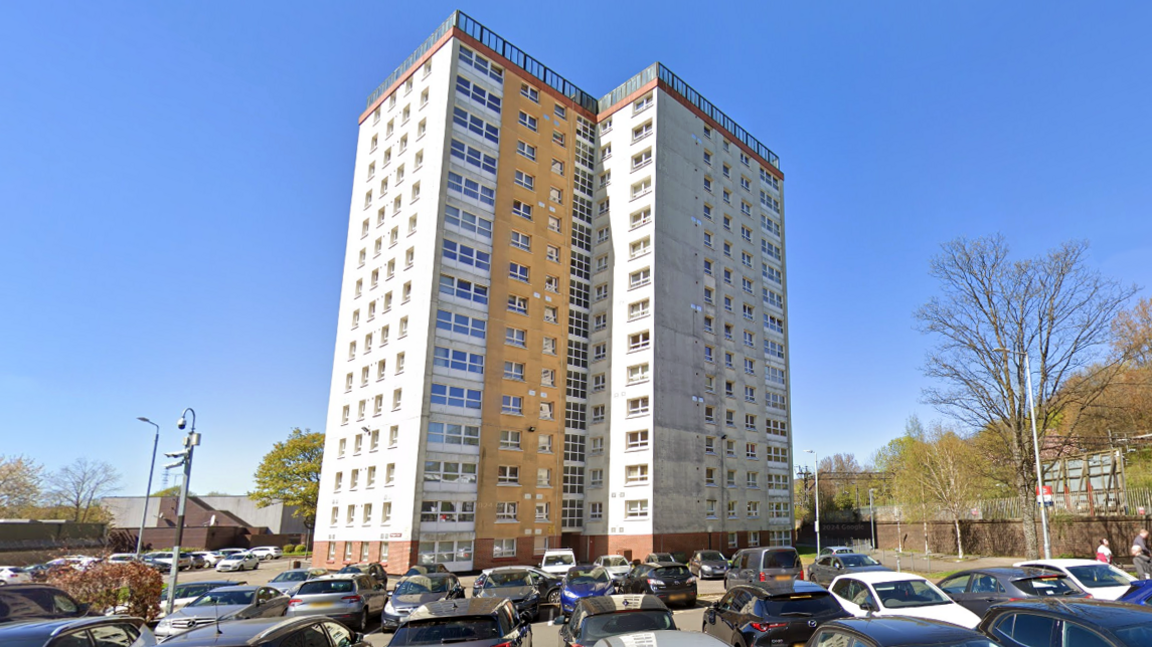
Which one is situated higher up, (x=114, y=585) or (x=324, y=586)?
(x=324, y=586)

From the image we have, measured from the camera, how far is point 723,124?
199 feet

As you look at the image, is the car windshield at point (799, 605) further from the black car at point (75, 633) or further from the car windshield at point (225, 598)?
the car windshield at point (225, 598)

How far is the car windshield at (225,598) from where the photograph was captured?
57.2ft

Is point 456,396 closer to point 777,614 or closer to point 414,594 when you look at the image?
point 414,594

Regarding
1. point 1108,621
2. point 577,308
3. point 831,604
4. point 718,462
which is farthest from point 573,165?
point 1108,621

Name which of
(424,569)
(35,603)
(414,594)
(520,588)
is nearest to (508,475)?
(424,569)

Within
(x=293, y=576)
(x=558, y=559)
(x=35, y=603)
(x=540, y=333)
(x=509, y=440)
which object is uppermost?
(x=540, y=333)

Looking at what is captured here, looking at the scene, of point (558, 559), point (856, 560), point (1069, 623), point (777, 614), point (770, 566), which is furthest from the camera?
point (558, 559)

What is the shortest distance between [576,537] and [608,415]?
359 inches

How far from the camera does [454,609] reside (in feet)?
32.7

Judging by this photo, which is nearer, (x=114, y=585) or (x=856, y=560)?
(x=114, y=585)

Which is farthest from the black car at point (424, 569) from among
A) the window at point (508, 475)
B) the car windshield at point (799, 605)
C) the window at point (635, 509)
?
the window at point (635, 509)

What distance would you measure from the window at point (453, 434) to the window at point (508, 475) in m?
2.68

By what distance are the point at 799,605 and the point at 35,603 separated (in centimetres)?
1495
